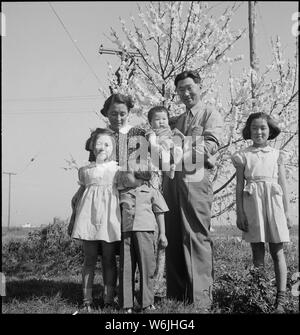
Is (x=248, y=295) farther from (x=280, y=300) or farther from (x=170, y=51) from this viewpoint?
(x=170, y=51)

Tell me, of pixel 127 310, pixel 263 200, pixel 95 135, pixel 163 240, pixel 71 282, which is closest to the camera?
pixel 127 310

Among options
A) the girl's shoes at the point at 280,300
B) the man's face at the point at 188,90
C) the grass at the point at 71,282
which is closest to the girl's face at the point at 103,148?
the man's face at the point at 188,90

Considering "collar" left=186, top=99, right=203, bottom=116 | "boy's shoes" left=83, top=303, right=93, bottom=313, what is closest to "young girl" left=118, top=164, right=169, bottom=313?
"boy's shoes" left=83, top=303, right=93, bottom=313

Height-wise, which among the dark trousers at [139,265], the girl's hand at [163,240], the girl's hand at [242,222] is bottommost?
the dark trousers at [139,265]

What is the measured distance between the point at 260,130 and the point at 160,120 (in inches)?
33.1

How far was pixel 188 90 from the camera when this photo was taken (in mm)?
3385

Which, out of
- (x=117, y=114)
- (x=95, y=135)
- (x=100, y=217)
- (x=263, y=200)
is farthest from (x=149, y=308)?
(x=117, y=114)

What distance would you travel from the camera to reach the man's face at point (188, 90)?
132 inches

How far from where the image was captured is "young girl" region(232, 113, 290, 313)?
3150 millimetres

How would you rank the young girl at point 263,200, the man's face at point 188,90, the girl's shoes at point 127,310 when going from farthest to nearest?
1. the man's face at point 188,90
2. the young girl at point 263,200
3. the girl's shoes at point 127,310

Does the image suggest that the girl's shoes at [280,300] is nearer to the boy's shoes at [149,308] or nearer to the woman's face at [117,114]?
the boy's shoes at [149,308]

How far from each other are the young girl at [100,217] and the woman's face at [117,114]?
159 millimetres

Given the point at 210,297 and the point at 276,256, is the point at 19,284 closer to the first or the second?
the point at 210,297
